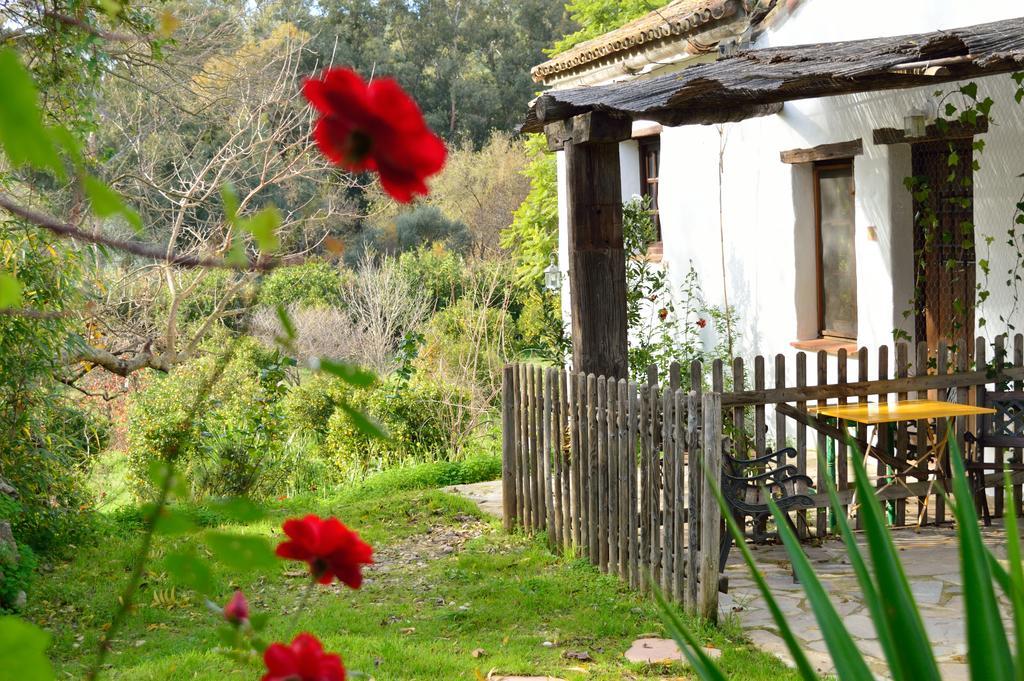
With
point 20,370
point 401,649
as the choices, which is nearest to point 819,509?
point 401,649

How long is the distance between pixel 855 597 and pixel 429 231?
19539 mm

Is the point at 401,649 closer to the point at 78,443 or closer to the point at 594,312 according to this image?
the point at 594,312

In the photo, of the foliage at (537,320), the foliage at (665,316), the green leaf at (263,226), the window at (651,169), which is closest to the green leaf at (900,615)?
the green leaf at (263,226)

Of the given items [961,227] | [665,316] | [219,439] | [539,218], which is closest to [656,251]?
[665,316]

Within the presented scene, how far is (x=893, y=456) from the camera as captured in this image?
659 centimetres

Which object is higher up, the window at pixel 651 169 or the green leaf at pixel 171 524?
the window at pixel 651 169

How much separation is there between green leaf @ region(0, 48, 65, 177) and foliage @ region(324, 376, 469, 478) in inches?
385

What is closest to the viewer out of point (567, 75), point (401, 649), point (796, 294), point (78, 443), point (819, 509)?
point (401, 649)

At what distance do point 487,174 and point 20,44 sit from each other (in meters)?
19.4

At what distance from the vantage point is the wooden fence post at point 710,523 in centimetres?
477

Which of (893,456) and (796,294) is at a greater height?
(796,294)

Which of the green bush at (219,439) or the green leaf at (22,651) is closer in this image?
the green leaf at (22,651)

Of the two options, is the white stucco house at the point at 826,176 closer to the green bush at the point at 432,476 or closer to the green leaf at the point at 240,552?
the green bush at the point at 432,476

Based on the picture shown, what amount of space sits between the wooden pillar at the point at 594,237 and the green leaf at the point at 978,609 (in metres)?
4.49
